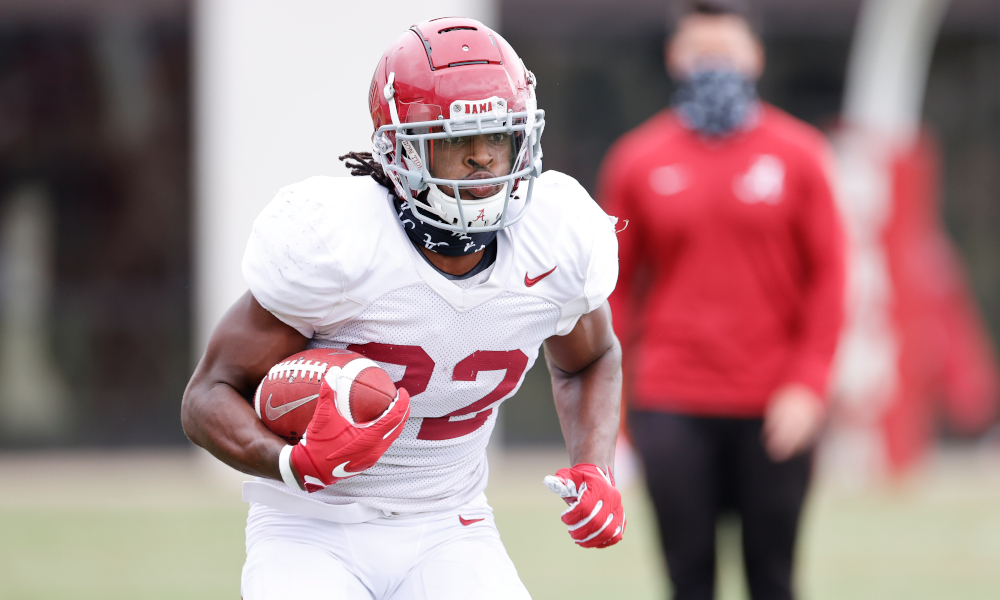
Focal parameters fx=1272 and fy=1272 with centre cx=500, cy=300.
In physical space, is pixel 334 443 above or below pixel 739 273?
above

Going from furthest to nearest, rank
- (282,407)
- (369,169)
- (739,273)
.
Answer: (739,273) < (369,169) < (282,407)

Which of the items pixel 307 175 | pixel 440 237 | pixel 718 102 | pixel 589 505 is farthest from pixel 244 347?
pixel 307 175

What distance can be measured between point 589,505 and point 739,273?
4.98ft

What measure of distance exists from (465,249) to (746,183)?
1555mm

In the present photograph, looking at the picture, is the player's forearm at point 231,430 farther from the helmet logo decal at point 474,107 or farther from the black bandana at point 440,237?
the helmet logo decal at point 474,107

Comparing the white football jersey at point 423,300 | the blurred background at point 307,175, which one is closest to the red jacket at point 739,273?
the white football jersey at point 423,300

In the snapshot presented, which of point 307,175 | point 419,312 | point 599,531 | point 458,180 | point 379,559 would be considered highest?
point 458,180

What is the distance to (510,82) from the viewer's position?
2.43 metres

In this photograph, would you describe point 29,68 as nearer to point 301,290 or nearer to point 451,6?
point 451,6

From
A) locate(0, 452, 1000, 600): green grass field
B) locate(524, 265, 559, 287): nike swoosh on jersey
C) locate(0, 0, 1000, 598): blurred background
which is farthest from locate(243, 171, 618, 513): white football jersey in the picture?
locate(0, 0, 1000, 598): blurred background

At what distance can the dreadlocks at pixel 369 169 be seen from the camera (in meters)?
2.58

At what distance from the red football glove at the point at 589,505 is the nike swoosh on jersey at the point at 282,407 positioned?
477 millimetres

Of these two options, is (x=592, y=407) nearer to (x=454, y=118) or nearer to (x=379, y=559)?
(x=379, y=559)

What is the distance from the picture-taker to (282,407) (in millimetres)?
2322
